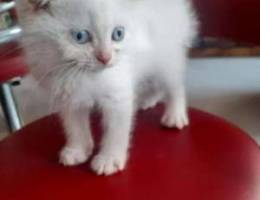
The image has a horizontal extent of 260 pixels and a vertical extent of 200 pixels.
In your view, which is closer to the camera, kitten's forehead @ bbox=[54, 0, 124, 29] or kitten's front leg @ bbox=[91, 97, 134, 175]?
kitten's forehead @ bbox=[54, 0, 124, 29]

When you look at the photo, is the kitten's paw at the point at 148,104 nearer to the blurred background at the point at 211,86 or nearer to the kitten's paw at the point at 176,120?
the kitten's paw at the point at 176,120

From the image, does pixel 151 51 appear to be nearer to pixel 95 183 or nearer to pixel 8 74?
pixel 95 183

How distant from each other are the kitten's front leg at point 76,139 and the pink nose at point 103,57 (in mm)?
191

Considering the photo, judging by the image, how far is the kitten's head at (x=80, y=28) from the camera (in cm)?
83

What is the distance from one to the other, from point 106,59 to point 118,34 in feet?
0.16

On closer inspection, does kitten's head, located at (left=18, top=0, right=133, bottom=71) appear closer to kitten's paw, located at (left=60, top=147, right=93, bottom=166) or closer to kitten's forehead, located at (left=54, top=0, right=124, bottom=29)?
kitten's forehead, located at (left=54, top=0, right=124, bottom=29)

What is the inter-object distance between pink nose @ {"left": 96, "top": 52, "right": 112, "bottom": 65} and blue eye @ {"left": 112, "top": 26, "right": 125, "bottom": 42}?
0.11ft

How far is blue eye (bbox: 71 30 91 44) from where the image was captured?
836mm

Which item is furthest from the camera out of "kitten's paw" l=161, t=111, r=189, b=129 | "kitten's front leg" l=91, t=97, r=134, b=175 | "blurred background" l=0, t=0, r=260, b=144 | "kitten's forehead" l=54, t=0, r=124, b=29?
"blurred background" l=0, t=0, r=260, b=144

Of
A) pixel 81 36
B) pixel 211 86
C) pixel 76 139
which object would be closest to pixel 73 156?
pixel 76 139

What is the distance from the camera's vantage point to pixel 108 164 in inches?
37.5

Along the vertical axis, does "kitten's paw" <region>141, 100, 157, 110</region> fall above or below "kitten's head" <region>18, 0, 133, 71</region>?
below

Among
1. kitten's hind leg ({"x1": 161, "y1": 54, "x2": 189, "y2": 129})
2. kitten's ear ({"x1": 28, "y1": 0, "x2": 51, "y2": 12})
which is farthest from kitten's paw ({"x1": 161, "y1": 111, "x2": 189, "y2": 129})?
kitten's ear ({"x1": 28, "y1": 0, "x2": 51, "y2": 12})

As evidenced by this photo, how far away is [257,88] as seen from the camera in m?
2.14
